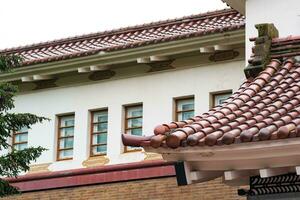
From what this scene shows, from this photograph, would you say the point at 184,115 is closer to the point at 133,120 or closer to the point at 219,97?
the point at 219,97

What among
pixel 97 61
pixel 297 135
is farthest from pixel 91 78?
pixel 297 135

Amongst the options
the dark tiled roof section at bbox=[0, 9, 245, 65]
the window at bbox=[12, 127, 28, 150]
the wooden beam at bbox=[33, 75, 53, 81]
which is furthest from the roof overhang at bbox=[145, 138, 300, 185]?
the window at bbox=[12, 127, 28, 150]

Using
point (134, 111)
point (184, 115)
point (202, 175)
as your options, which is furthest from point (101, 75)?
point (202, 175)

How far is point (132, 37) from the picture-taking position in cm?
2820

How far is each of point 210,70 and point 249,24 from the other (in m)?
4.73

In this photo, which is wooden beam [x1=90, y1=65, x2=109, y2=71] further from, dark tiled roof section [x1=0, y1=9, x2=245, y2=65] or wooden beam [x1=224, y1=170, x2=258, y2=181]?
wooden beam [x1=224, y1=170, x2=258, y2=181]

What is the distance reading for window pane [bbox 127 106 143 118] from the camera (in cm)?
2693

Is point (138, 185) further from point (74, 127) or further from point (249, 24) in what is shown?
point (249, 24)

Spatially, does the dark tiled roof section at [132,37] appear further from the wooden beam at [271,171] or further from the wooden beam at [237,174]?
the wooden beam at [271,171]

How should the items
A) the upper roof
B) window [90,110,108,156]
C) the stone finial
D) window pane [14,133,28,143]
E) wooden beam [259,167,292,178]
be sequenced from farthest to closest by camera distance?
window pane [14,133,28,143]
window [90,110,108,156]
the stone finial
wooden beam [259,167,292,178]
the upper roof

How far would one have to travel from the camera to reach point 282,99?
12906 millimetres

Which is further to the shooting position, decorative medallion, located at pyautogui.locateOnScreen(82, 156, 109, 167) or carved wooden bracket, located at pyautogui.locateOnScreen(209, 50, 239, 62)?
decorative medallion, located at pyautogui.locateOnScreen(82, 156, 109, 167)

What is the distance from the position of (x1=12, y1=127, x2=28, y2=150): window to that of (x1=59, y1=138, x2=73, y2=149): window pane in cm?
95

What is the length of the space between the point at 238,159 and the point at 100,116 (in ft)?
50.7
